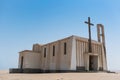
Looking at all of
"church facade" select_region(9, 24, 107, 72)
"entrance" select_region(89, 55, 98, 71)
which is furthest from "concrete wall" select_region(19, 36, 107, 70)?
"entrance" select_region(89, 55, 98, 71)

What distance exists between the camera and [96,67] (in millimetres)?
26562

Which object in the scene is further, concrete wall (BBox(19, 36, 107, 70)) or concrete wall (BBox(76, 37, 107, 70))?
concrete wall (BBox(76, 37, 107, 70))

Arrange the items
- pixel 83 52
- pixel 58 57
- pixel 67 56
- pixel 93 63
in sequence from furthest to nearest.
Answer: pixel 93 63, pixel 58 57, pixel 83 52, pixel 67 56

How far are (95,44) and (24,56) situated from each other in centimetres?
1410

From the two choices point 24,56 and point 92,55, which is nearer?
point 92,55

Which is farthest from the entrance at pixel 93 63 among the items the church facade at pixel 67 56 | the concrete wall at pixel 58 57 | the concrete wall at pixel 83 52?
the concrete wall at pixel 58 57

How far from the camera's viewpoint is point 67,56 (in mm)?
24453

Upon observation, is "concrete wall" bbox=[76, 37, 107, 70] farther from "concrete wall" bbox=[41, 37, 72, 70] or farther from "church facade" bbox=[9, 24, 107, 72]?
"concrete wall" bbox=[41, 37, 72, 70]

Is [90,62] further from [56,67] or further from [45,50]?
[45,50]

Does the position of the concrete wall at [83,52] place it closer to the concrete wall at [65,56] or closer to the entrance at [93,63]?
the concrete wall at [65,56]

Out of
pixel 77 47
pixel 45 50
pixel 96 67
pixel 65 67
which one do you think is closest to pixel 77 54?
pixel 77 47

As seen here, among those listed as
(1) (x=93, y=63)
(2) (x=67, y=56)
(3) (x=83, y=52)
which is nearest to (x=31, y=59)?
(2) (x=67, y=56)

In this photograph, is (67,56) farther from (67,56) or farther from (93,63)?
(93,63)

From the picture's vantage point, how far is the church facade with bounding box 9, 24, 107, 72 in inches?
952
